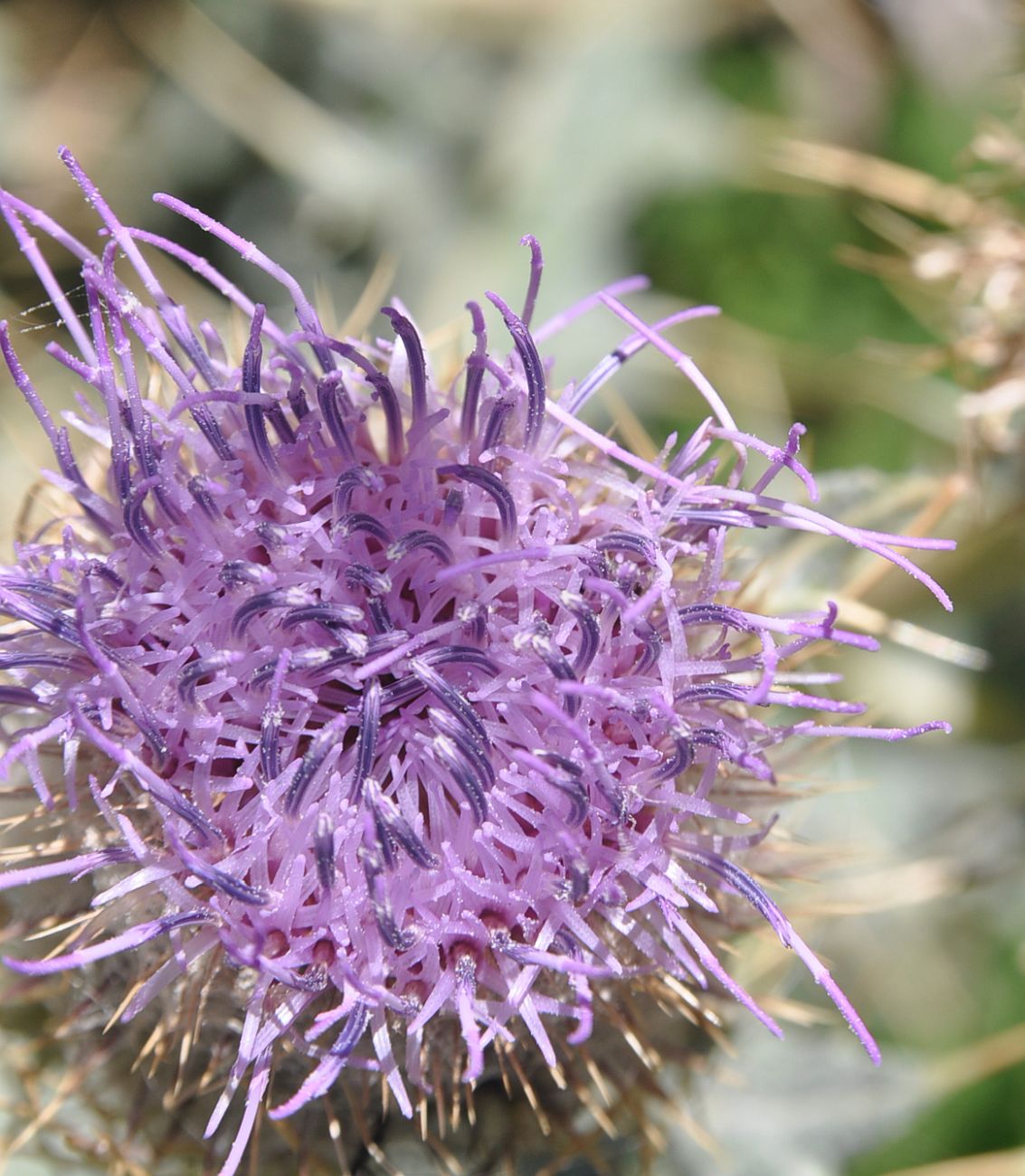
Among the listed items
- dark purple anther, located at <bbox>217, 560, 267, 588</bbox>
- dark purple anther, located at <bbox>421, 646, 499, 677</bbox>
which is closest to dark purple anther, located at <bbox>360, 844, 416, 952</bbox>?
dark purple anther, located at <bbox>421, 646, 499, 677</bbox>

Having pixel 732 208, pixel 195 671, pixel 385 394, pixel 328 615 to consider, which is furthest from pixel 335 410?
pixel 732 208

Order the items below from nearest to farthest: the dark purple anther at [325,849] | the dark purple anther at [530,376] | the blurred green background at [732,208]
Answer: the dark purple anther at [325,849]
the dark purple anther at [530,376]
the blurred green background at [732,208]

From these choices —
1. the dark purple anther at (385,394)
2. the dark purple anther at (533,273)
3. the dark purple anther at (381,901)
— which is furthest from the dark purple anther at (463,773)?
the dark purple anther at (533,273)

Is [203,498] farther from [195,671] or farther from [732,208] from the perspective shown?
[732,208]

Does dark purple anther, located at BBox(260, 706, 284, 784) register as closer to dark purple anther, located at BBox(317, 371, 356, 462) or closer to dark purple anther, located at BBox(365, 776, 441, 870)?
dark purple anther, located at BBox(365, 776, 441, 870)

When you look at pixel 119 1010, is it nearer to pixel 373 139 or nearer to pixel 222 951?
pixel 222 951

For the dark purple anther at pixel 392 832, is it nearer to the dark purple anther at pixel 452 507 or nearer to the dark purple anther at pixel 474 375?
the dark purple anther at pixel 452 507

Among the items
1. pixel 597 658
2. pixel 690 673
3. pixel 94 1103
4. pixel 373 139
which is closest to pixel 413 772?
pixel 597 658

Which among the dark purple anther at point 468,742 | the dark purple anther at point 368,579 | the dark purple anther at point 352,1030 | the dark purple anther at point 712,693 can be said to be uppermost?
the dark purple anther at point 712,693
